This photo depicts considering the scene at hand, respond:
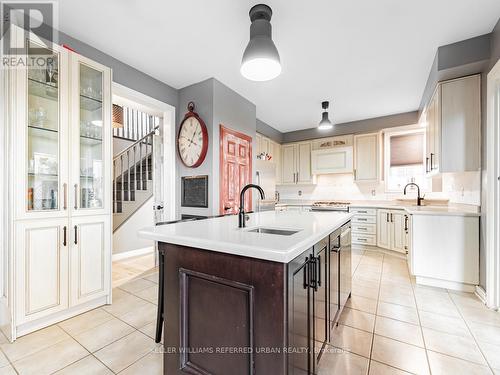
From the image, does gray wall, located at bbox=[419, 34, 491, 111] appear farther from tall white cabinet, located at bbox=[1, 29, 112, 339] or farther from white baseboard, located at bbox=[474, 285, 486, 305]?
tall white cabinet, located at bbox=[1, 29, 112, 339]

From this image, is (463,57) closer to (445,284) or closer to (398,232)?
(445,284)

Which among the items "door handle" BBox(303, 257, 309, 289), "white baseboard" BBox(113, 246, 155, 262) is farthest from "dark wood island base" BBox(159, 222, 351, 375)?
"white baseboard" BBox(113, 246, 155, 262)

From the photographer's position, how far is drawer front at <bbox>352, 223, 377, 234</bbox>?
4.41 metres

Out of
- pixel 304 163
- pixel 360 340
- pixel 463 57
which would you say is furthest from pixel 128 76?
pixel 304 163

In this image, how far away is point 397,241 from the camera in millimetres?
3990

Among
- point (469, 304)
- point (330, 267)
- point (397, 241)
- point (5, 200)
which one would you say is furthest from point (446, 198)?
point (5, 200)

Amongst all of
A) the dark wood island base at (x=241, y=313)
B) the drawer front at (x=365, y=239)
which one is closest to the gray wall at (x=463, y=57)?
the dark wood island base at (x=241, y=313)

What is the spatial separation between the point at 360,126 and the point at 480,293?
345 centimetres

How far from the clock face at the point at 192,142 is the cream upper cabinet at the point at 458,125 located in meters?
2.82

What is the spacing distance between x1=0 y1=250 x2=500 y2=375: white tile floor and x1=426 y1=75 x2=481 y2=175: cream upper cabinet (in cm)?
146

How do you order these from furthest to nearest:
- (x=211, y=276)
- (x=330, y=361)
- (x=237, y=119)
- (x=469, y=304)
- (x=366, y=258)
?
(x=366, y=258), (x=237, y=119), (x=469, y=304), (x=330, y=361), (x=211, y=276)

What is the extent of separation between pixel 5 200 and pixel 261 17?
2.55m

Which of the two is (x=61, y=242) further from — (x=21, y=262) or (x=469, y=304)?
(x=469, y=304)

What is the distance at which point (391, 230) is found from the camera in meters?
4.10
